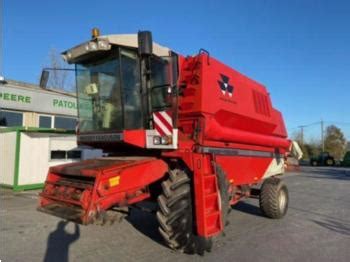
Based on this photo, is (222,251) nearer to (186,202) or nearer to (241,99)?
(186,202)

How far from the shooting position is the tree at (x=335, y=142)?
219 feet

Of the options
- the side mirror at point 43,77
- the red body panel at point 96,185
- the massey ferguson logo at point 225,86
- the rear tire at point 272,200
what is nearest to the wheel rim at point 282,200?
the rear tire at point 272,200

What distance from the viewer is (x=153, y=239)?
23.1 feet

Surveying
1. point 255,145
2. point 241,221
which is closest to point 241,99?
point 255,145

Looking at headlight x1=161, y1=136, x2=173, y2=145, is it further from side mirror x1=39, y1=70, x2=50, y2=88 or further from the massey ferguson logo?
side mirror x1=39, y1=70, x2=50, y2=88

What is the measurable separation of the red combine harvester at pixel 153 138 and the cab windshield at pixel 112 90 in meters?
0.02

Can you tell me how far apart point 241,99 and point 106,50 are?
3.35 meters

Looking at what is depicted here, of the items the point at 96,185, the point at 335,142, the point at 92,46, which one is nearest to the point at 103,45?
the point at 92,46

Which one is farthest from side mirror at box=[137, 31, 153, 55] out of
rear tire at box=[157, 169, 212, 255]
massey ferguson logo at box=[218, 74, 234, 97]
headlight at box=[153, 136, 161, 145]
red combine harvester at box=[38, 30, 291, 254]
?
massey ferguson logo at box=[218, 74, 234, 97]

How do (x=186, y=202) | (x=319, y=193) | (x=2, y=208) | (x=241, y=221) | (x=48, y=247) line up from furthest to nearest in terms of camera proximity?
(x=319, y=193) → (x=2, y=208) → (x=241, y=221) → (x=48, y=247) → (x=186, y=202)

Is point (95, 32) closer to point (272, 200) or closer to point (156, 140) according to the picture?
point (156, 140)

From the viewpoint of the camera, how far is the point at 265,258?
608cm

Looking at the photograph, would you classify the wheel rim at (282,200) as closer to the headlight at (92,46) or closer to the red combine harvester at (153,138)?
the red combine harvester at (153,138)

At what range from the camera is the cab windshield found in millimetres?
6391
